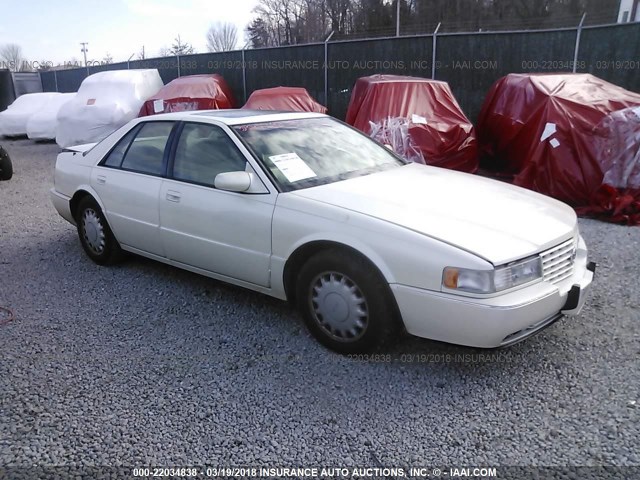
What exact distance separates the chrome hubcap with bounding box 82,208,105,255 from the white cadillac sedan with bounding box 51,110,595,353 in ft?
0.27

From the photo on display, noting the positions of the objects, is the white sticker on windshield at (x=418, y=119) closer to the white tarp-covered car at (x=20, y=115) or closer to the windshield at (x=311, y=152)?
the windshield at (x=311, y=152)

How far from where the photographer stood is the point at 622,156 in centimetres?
621

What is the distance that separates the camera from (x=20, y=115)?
624 inches

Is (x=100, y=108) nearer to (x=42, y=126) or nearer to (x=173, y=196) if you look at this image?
(x=42, y=126)

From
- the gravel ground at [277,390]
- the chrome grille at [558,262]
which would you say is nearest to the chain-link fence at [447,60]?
the gravel ground at [277,390]

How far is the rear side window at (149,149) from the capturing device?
4.25m

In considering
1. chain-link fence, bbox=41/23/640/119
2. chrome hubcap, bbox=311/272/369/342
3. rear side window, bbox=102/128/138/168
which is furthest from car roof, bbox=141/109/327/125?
chain-link fence, bbox=41/23/640/119

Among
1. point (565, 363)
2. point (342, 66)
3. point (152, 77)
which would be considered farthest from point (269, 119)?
point (152, 77)

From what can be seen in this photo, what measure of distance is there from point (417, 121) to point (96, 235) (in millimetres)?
4866

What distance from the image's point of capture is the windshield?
11.7 feet

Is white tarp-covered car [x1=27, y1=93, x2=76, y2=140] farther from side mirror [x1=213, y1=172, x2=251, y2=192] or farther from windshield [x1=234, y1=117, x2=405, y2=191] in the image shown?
side mirror [x1=213, y1=172, x2=251, y2=192]

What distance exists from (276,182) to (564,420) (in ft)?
7.08

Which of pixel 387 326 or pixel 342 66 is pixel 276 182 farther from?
pixel 342 66

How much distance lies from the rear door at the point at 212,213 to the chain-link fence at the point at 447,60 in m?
8.08
